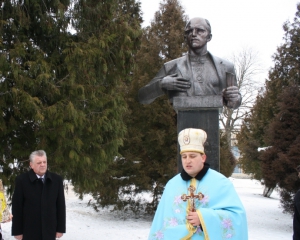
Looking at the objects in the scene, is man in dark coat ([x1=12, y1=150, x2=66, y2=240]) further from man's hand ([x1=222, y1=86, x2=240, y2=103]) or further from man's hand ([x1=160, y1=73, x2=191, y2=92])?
man's hand ([x1=222, y1=86, x2=240, y2=103])

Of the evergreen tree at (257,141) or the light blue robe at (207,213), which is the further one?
the evergreen tree at (257,141)

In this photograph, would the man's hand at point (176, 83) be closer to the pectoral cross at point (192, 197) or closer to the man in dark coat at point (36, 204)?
the man in dark coat at point (36, 204)

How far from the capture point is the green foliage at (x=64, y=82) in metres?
6.61

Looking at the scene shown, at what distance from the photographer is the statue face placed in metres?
4.79

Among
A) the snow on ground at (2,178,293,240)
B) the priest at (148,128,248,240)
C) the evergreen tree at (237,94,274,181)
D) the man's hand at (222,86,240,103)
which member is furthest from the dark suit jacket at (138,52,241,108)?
the evergreen tree at (237,94,274,181)

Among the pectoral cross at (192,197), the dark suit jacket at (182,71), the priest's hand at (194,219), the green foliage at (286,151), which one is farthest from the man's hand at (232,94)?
the green foliage at (286,151)

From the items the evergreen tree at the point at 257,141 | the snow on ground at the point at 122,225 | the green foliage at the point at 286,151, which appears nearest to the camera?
the snow on ground at the point at 122,225

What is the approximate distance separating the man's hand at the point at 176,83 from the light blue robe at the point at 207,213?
195 centimetres

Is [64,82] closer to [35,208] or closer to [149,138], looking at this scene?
[35,208]

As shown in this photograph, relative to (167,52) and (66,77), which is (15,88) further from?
(167,52)

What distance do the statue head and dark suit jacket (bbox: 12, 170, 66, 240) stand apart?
7.32ft

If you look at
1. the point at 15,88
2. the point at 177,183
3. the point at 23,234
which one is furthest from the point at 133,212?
the point at 177,183

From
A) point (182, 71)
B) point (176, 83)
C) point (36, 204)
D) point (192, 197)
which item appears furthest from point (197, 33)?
point (36, 204)

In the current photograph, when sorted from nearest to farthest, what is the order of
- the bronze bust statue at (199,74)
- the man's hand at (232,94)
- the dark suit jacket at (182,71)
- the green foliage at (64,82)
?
the man's hand at (232,94)
the bronze bust statue at (199,74)
the dark suit jacket at (182,71)
the green foliage at (64,82)
